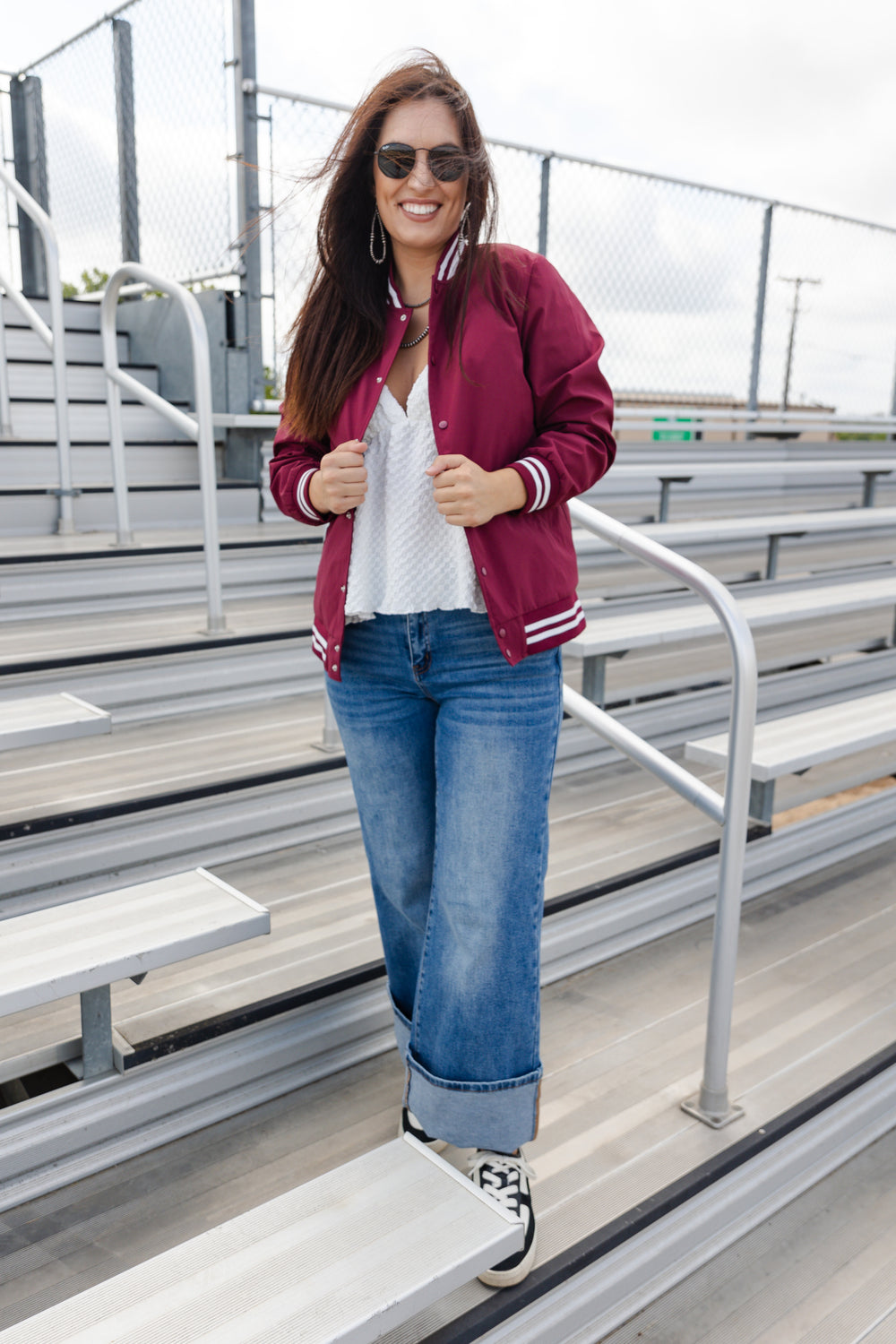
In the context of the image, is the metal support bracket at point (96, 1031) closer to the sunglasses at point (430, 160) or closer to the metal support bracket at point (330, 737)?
the metal support bracket at point (330, 737)

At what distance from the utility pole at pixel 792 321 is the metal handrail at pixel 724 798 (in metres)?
3.82

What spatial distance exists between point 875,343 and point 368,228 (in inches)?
221

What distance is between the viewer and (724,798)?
1372 millimetres

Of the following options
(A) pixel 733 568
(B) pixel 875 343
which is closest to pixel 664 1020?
(A) pixel 733 568

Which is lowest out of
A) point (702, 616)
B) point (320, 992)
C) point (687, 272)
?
point (320, 992)

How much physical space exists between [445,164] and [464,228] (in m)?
0.07

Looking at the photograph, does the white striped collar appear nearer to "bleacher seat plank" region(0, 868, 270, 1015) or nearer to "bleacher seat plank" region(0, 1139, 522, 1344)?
"bleacher seat plank" region(0, 868, 270, 1015)

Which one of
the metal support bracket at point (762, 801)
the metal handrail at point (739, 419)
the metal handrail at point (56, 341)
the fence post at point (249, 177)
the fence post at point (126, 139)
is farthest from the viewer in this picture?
the metal handrail at point (739, 419)

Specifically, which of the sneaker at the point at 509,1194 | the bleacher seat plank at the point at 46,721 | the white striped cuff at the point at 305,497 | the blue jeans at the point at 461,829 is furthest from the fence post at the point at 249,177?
the sneaker at the point at 509,1194

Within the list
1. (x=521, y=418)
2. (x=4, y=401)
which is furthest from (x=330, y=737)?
(x=4, y=401)

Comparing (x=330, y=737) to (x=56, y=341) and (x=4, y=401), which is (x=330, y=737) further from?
(x=4, y=401)

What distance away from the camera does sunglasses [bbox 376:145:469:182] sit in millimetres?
1029

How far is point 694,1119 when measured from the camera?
4.65 ft

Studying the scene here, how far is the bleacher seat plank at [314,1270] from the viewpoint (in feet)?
3.16
